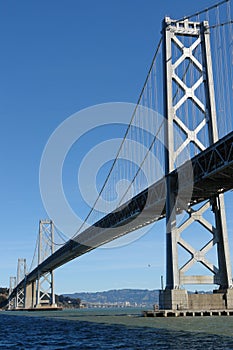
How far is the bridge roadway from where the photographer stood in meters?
30.4

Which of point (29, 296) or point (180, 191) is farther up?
point (180, 191)

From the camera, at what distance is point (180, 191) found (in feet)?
113

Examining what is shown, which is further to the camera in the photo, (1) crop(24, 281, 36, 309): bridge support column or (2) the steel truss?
(1) crop(24, 281, 36, 309): bridge support column

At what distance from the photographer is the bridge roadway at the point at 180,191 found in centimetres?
3038

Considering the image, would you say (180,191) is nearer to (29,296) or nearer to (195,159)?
(195,159)

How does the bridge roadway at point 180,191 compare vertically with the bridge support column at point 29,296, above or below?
above

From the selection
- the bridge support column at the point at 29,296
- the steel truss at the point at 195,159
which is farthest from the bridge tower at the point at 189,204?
the bridge support column at the point at 29,296

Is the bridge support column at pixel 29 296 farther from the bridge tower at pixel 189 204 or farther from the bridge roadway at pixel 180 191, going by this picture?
the bridge tower at pixel 189 204

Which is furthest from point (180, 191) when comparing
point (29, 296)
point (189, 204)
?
point (29, 296)

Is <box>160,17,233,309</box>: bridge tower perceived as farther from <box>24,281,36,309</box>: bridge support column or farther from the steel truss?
<box>24,281,36,309</box>: bridge support column

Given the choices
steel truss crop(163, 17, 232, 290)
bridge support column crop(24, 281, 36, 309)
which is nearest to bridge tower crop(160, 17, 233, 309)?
steel truss crop(163, 17, 232, 290)

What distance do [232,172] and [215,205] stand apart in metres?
5.56

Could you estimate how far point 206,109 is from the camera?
36844 millimetres

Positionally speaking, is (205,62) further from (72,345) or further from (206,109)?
(72,345)
